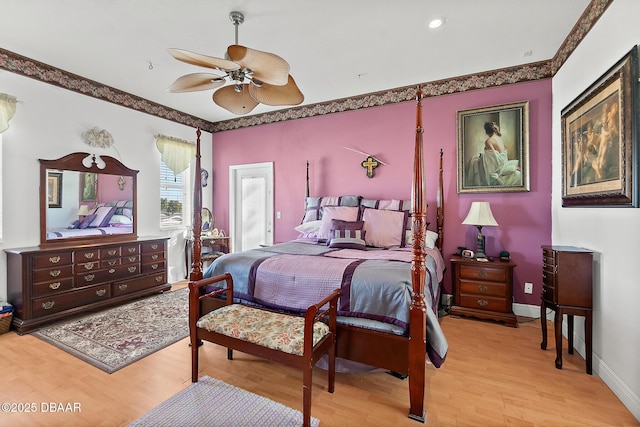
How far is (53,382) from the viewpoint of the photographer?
2.02m

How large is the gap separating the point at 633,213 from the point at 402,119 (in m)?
2.56

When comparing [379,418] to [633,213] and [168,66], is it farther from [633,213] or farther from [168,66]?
[168,66]

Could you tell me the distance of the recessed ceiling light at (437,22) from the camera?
95.7 inches

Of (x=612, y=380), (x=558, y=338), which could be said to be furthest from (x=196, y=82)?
(x=612, y=380)

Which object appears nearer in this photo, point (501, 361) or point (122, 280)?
point (501, 361)

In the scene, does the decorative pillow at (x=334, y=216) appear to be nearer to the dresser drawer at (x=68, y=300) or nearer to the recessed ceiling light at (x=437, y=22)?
the recessed ceiling light at (x=437, y=22)

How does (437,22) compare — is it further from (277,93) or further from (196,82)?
(196,82)

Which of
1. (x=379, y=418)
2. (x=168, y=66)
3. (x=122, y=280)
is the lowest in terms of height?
(x=379, y=418)

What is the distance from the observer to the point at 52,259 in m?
3.03

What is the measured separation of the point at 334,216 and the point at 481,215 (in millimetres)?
1603

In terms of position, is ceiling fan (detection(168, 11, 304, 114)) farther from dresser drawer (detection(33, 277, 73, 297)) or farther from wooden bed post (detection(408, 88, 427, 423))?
dresser drawer (detection(33, 277, 73, 297))

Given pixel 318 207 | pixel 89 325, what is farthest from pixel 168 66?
pixel 89 325

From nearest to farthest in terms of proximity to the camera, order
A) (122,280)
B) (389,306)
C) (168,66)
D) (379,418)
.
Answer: (379,418) → (389,306) → (168,66) → (122,280)

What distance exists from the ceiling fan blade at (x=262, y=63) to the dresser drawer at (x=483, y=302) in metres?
2.82
